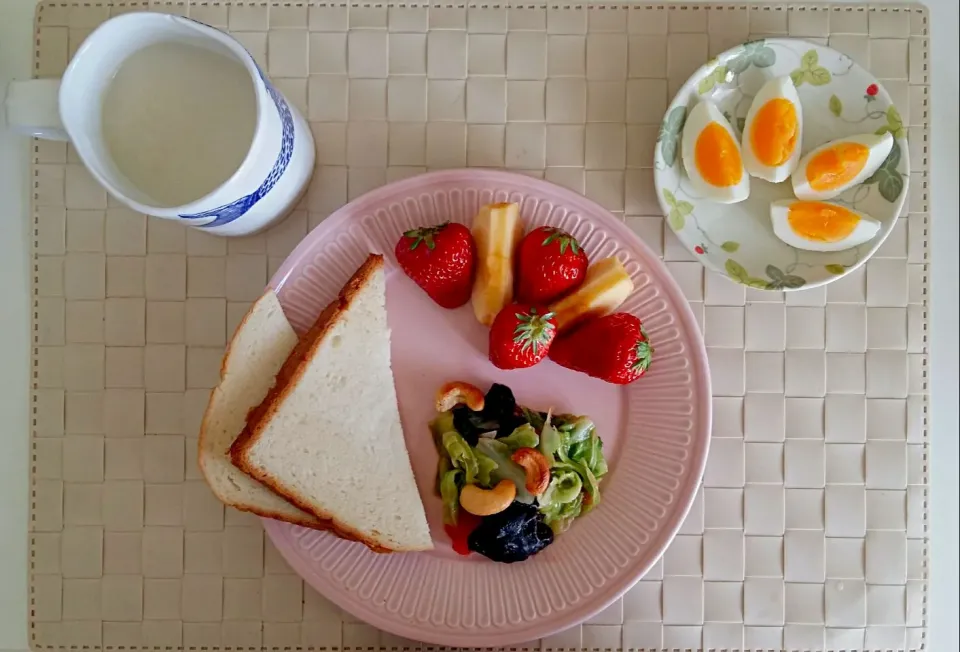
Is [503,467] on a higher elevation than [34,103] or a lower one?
lower

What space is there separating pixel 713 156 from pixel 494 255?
13.0 inches

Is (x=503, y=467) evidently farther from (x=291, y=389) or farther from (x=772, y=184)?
(x=772, y=184)

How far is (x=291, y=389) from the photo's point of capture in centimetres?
94

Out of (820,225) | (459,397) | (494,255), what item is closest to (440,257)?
(494,255)

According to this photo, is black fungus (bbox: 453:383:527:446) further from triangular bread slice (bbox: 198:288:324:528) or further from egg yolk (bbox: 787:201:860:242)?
egg yolk (bbox: 787:201:860:242)

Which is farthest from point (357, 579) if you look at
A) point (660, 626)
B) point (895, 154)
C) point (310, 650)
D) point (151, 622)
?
point (895, 154)

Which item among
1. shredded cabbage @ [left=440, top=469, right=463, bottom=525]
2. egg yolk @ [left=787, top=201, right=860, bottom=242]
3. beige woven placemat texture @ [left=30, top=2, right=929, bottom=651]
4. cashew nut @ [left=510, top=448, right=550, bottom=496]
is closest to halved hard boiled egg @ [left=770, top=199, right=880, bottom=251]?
egg yolk @ [left=787, top=201, right=860, bottom=242]

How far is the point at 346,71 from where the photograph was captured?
3.47 ft

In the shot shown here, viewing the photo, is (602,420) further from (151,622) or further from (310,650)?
(151,622)

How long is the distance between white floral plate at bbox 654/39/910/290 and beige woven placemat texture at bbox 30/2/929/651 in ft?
0.19

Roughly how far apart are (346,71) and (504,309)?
0.44 metres

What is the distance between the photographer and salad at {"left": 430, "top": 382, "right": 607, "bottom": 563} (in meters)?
0.95

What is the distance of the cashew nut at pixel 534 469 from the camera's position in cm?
92

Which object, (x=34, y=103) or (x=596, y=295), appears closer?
(x=34, y=103)
